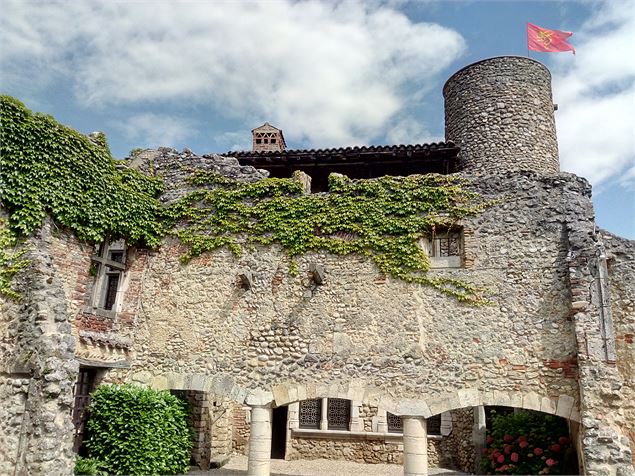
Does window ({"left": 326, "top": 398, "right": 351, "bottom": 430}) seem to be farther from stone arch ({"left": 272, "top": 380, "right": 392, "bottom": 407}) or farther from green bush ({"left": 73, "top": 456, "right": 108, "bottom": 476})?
green bush ({"left": 73, "top": 456, "right": 108, "bottom": 476})

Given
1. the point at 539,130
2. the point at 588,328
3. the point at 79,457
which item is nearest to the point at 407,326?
the point at 588,328

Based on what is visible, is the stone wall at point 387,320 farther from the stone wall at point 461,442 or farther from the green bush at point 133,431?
the stone wall at point 461,442

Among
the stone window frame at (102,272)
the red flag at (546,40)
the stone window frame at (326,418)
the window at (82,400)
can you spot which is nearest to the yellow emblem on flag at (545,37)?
the red flag at (546,40)

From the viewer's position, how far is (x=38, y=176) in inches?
335

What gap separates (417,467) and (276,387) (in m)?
2.79

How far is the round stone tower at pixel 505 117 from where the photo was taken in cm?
1433

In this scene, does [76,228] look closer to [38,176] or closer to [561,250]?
[38,176]

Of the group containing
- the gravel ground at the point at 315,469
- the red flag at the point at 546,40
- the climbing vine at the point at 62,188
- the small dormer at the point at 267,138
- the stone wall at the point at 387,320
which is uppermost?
the red flag at the point at 546,40

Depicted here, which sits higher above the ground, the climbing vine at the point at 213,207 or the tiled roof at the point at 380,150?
the tiled roof at the point at 380,150

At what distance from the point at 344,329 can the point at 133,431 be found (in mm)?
4114

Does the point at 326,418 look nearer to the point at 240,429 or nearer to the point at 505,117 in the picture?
the point at 240,429

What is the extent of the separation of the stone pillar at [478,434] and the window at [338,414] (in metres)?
3.29

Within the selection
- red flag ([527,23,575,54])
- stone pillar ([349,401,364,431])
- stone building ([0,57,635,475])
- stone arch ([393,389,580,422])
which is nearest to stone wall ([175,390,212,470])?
stone building ([0,57,635,475])

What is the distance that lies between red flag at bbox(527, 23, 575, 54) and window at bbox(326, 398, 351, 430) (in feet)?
38.8
